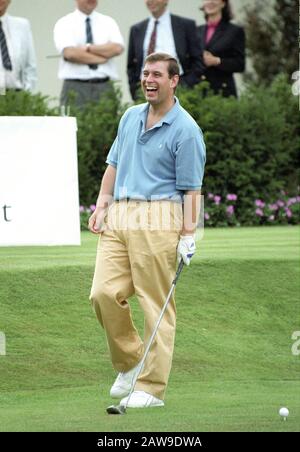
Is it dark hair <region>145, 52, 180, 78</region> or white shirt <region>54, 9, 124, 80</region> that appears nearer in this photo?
dark hair <region>145, 52, 180, 78</region>

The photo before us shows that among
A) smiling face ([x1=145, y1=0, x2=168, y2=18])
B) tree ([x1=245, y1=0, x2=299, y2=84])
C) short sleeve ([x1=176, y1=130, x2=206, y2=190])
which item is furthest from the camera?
tree ([x1=245, y1=0, x2=299, y2=84])

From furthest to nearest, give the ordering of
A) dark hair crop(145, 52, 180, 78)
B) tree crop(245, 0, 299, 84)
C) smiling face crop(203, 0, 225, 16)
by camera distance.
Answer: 1. tree crop(245, 0, 299, 84)
2. smiling face crop(203, 0, 225, 16)
3. dark hair crop(145, 52, 180, 78)

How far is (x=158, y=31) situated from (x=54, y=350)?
6.90 metres

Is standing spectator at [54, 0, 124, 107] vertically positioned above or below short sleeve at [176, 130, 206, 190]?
above

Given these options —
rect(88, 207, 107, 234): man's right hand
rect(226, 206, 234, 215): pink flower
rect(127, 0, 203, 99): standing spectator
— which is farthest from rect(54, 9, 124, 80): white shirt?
rect(88, 207, 107, 234): man's right hand

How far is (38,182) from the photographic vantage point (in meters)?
11.8

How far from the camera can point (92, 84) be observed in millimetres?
17156

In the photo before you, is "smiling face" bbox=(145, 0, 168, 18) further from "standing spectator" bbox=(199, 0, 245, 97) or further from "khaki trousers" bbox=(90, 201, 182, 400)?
"khaki trousers" bbox=(90, 201, 182, 400)

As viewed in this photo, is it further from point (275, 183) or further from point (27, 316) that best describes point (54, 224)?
point (275, 183)

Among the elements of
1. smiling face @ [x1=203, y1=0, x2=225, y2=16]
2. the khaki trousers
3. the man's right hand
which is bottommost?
the khaki trousers

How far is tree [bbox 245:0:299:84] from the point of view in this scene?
86.4 ft

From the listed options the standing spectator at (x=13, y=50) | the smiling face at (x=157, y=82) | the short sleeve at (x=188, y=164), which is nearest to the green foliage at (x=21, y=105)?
the standing spectator at (x=13, y=50)

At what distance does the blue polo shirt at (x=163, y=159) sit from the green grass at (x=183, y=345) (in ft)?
4.38
